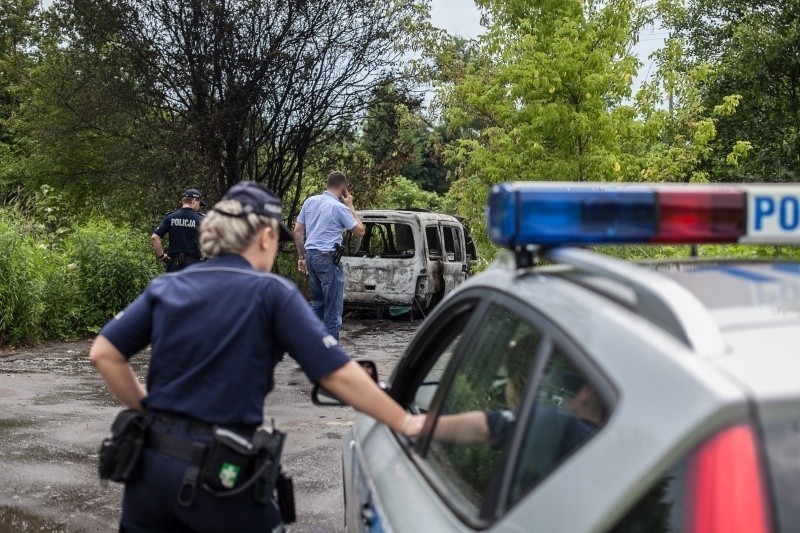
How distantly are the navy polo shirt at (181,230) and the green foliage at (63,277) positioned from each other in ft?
6.02

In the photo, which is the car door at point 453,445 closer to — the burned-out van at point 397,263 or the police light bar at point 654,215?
the police light bar at point 654,215

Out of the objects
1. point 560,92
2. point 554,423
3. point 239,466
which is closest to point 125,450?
point 239,466

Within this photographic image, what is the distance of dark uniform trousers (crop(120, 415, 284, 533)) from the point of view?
276cm

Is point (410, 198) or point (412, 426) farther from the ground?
point (410, 198)

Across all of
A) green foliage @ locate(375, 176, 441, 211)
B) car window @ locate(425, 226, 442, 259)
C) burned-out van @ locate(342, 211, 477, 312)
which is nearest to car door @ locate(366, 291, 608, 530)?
burned-out van @ locate(342, 211, 477, 312)

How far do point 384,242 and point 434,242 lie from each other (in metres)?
0.92

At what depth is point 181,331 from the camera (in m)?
2.83

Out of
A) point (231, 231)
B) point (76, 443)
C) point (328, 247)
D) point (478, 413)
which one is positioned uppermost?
point (231, 231)

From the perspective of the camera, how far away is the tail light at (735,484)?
141 centimetres

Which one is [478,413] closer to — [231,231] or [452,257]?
[231,231]

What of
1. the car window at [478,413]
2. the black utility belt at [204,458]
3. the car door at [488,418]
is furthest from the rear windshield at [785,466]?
the black utility belt at [204,458]

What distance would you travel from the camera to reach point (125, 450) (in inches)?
109

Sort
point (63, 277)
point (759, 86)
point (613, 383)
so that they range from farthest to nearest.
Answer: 1. point (759, 86)
2. point (63, 277)
3. point (613, 383)

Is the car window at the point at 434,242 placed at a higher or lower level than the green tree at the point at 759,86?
lower
